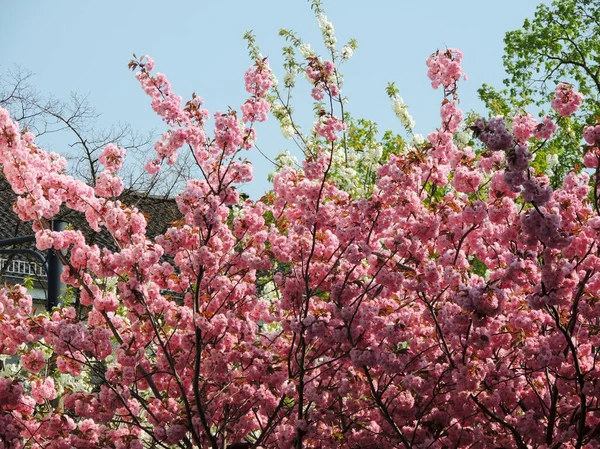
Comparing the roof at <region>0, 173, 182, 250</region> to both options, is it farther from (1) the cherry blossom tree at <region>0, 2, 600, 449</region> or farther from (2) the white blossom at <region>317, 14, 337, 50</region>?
(1) the cherry blossom tree at <region>0, 2, 600, 449</region>

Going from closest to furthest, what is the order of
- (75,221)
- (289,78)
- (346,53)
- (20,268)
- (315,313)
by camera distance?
(315,313) → (346,53) → (289,78) → (20,268) → (75,221)

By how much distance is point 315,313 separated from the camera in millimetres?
6000

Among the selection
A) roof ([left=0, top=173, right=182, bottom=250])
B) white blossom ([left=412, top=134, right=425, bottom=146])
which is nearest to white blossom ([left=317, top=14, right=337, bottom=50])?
white blossom ([left=412, top=134, right=425, bottom=146])

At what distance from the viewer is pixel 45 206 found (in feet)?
19.4

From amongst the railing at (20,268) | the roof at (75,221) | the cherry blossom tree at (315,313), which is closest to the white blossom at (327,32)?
the cherry blossom tree at (315,313)

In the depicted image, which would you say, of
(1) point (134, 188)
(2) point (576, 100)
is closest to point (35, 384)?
(2) point (576, 100)

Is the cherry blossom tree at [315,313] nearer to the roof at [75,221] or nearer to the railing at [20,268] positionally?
the roof at [75,221]

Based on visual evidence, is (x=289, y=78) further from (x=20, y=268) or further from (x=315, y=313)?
(x=20, y=268)

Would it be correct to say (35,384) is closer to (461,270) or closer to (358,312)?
(358,312)

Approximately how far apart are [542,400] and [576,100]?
80.7 inches

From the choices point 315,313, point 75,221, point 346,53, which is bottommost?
point 315,313

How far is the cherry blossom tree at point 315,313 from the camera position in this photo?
18.5 ft

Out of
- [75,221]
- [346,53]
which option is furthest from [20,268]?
[346,53]

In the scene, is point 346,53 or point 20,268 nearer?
point 346,53
